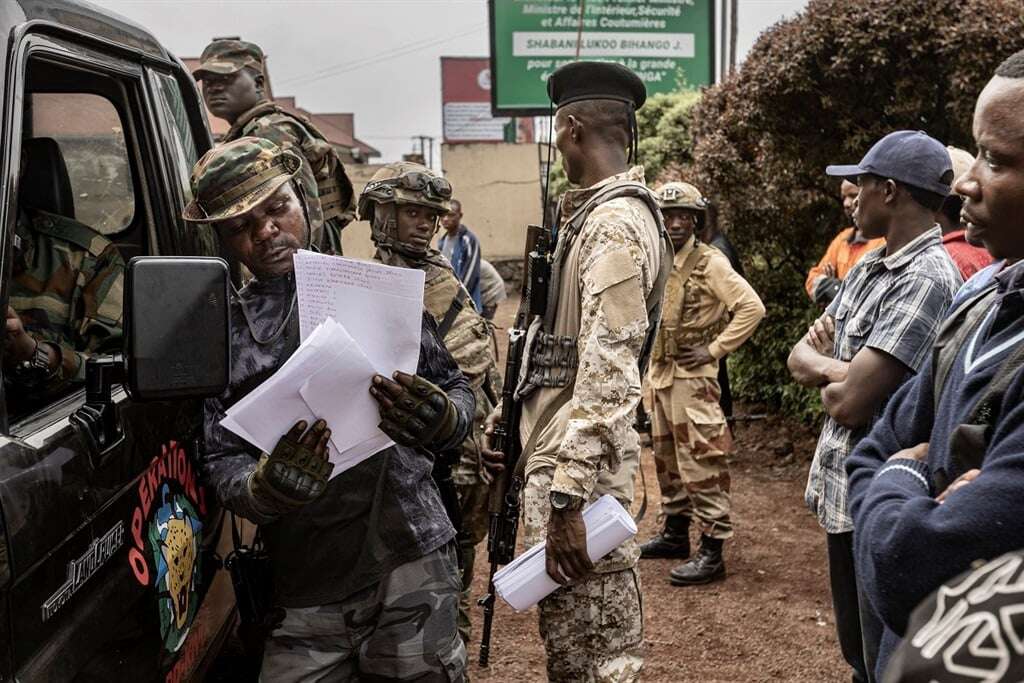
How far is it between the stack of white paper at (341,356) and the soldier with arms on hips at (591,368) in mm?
559

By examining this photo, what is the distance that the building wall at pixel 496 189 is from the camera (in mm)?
22609

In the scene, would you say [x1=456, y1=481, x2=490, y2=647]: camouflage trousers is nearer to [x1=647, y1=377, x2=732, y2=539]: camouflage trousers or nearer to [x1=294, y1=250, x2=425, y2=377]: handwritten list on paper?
[x1=294, y1=250, x2=425, y2=377]: handwritten list on paper

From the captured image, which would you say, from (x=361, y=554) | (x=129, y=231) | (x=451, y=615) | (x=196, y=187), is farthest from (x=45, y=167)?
(x=451, y=615)

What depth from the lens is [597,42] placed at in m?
19.7

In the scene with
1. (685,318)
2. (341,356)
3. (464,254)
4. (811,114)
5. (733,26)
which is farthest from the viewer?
(733,26)

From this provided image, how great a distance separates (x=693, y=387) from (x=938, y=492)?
4.10 metres

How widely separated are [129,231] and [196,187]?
0.51m

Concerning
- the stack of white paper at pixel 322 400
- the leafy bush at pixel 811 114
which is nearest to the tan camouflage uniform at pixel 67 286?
the stack of white paper at pixel 322 400

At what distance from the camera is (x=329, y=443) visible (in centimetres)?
236

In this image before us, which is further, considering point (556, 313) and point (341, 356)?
point (556, 313)

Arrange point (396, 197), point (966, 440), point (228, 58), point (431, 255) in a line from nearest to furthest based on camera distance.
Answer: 1. point (966, 440)
2. point (396, 197)
3. point (431, 255)
4. point (228, 58)

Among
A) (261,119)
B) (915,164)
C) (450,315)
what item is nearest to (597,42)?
(261,119)

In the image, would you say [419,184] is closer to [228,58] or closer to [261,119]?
[261,119]

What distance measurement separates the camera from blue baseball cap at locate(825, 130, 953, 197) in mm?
3174
